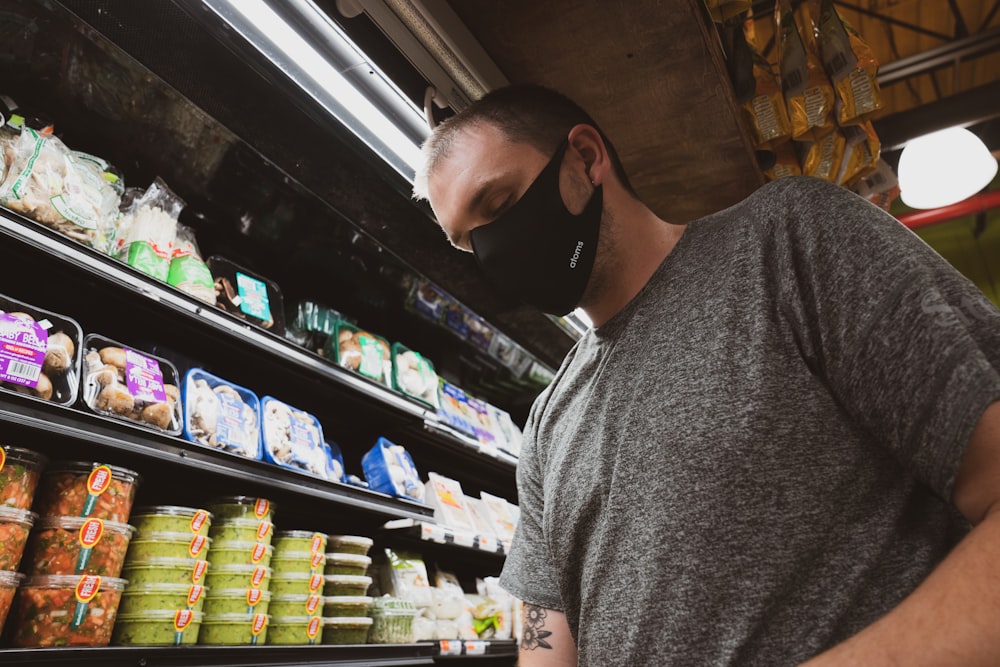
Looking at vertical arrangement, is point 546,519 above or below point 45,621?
above

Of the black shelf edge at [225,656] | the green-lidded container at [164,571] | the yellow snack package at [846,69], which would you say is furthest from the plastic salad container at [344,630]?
the yellow snack package at [846,69]

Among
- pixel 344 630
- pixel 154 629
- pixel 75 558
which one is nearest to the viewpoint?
pixel 75 558

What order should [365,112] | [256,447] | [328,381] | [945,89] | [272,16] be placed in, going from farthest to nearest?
1. [945,89]
2. [328,381]
3. [256,447]
4. [365,112]
5. [272,16]

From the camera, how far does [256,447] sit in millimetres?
2268

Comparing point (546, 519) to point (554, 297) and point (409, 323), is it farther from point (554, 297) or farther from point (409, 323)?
point (409, 323)

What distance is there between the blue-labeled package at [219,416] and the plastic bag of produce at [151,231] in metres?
0.37

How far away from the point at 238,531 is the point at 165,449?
437 millimetres

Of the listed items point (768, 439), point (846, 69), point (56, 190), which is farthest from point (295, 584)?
point (846, 69)

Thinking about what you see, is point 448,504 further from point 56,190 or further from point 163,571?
point 56,190

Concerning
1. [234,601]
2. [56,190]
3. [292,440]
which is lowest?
[234,601]

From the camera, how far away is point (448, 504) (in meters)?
3.21

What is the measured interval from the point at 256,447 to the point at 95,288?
742mm

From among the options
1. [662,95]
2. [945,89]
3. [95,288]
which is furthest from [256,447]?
[945,89]

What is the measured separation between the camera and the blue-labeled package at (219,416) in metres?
2.08
